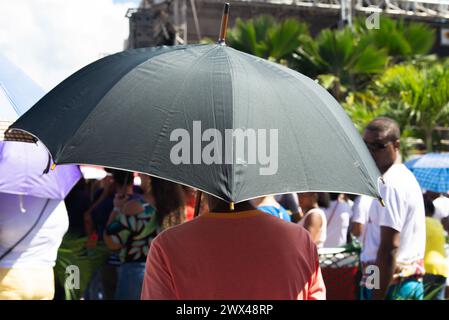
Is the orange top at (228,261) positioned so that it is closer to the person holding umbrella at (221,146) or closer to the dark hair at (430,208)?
the person holding umbrella at (221,146)

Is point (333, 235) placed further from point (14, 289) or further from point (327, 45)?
point (327, 45)

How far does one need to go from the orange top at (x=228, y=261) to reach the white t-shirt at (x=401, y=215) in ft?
5.02

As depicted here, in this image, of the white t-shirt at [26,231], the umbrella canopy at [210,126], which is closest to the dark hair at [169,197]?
the white t-shirt at [26,231]

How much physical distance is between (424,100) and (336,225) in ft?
20.4

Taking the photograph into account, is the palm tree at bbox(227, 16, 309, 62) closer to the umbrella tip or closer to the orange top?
the umbrella tip

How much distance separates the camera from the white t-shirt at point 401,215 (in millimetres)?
3729

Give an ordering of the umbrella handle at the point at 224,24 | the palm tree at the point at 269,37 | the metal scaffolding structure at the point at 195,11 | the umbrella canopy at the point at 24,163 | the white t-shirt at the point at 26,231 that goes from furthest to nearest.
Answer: the metal scaffolding structure at the point at 195,11
the palm tree at the point at 269,37
the white t-shirt at the point at 26,231
the umbrella canopy at the point at 24,163
the umbrella handle at the point at 224,24

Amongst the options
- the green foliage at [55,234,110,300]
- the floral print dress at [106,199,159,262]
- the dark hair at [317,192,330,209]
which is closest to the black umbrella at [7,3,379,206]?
the floral print dress at [106,199,159,262]

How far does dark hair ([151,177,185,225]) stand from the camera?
16.0 ft

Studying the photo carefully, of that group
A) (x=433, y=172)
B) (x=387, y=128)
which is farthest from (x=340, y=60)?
(x=387, y=128)

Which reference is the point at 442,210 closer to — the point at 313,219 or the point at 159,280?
the point at 313,219

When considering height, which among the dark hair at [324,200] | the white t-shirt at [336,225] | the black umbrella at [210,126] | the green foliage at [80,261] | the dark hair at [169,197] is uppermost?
the black umbrella at [210,126]

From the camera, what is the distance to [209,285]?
7.38 feet
